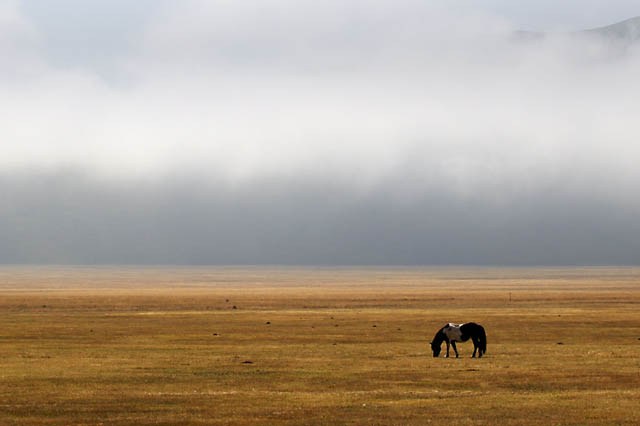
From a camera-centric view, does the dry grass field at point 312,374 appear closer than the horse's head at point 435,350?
Yes

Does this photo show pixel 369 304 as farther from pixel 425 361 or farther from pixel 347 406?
pixel 347 406

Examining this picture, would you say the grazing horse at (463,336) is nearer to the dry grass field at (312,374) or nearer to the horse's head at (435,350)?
the horse's head at (435,350)

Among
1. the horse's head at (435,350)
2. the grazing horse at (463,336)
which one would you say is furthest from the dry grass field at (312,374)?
the grazing horse at (463,336)

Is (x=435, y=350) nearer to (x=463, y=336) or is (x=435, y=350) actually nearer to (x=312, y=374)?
(x=463, y=336)

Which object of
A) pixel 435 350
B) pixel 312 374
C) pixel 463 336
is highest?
pixel 463 336

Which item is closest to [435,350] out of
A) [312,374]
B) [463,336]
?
[463,336]

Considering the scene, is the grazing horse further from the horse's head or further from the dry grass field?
the dry grass field

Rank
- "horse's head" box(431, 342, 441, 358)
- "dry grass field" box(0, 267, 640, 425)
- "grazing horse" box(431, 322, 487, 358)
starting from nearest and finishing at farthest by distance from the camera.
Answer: "dry grass field" box(0, 267, 640, 425)
"grazing horse" box(431, 322, 487, 358)
"horse's head" box(431, 342, 441, 358)

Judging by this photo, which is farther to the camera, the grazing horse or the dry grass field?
the grazing horse

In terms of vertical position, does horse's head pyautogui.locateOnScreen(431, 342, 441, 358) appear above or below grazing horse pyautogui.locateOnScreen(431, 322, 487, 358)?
below

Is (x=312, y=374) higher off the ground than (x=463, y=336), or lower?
lower

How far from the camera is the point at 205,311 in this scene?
89625 millimetres

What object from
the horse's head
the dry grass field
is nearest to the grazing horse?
the horse's head

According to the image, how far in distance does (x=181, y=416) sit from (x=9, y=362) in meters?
16.4
